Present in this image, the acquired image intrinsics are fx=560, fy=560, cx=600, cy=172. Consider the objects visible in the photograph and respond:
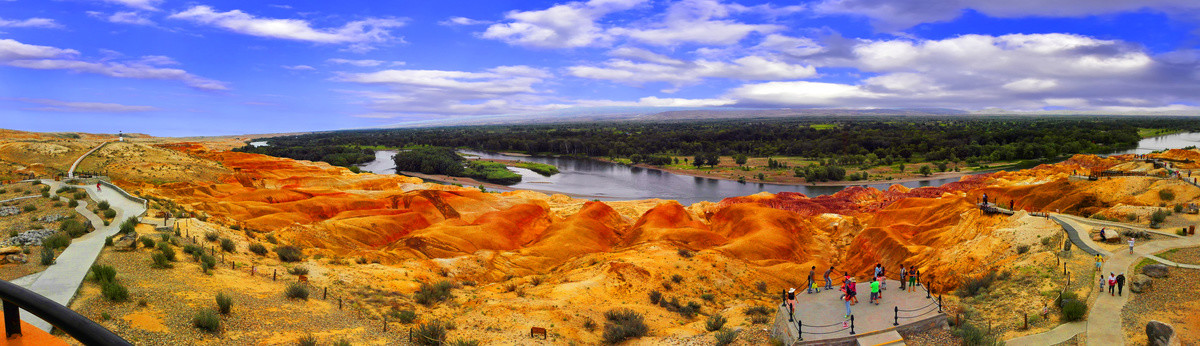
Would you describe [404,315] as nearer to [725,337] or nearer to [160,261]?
[160,261]

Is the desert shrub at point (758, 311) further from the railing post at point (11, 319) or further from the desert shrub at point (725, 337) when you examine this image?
the railing post at point (11, 319)

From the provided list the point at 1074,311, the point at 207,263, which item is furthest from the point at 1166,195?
the point at 207,263

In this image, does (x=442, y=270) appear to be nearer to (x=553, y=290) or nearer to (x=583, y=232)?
(x=553, y=290)

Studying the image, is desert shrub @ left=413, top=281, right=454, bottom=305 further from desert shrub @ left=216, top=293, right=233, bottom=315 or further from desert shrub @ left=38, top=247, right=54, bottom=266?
desert shrub @ left=38, top=247, right=54, bottom=266

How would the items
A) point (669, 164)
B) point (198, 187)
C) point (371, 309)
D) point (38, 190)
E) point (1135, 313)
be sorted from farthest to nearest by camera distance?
point (669, 164) < point (198, 187) < point (38, 190) < point (371, 309) < point (1135, 313)

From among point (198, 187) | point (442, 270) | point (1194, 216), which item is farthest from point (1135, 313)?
point (198, 187)
